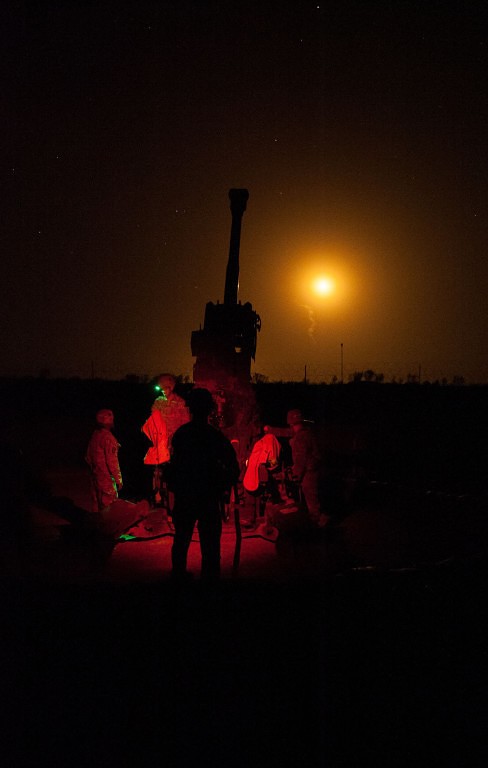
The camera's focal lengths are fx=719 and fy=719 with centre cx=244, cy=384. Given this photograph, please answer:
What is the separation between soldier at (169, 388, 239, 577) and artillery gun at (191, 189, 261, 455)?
4854 mm

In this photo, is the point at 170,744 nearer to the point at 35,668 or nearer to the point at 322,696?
the point at 322,696

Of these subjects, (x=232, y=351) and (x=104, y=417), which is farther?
(x=232, y=351)

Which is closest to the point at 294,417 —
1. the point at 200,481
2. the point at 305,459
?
the point at 305,459

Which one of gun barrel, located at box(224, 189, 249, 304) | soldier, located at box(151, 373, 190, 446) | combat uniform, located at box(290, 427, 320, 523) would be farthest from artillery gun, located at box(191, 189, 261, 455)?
combat uniform, located at box(290, 427, 320, 523)

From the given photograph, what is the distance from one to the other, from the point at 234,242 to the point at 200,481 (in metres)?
7.25

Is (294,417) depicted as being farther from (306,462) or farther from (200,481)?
(200,481)

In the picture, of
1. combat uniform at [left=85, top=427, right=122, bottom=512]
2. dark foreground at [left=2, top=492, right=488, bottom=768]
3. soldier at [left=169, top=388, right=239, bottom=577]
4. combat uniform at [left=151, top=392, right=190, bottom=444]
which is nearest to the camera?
dark foreground at [left=2, top=492, right=488, bottom=768]

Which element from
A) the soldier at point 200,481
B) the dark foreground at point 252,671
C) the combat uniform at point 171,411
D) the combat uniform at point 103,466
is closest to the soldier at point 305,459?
the combat uniform at point 171,411

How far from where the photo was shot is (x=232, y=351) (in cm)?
1309

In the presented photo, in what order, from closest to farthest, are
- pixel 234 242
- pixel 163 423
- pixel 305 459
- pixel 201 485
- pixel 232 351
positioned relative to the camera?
pixel 201 485, pixel 305 459, pixel 163 423, pixel 232 351, pixel 234 242

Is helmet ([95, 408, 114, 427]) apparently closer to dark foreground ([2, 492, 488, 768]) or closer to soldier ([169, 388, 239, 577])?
dark foreground ([2, 492, 488, 768])

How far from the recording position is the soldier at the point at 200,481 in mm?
7559

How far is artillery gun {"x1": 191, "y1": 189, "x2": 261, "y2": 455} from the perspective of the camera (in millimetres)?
12750

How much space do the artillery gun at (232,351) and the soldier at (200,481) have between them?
15.9 ft
